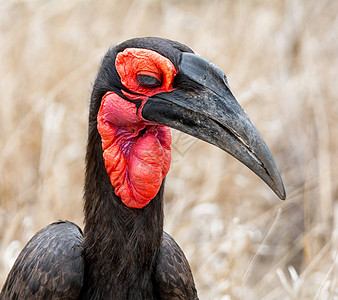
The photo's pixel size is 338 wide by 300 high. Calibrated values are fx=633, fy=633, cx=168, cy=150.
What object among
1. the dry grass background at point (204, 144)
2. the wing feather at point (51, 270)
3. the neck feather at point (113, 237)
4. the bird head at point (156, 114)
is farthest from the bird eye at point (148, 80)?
the dry grass background at point (204, 144)

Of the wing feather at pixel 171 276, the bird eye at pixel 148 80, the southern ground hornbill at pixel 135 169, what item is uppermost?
the bird eye at pixel 148 80

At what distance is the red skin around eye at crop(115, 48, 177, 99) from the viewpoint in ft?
6.64

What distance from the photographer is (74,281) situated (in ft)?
7.27

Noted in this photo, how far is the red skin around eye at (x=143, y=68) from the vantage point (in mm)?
2025

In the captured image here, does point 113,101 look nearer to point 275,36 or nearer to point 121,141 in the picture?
point 121,141

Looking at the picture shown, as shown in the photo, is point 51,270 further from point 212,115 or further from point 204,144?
point 204,144

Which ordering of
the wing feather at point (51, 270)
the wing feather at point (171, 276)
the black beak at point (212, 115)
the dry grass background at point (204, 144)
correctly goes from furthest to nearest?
the dry grass background at point (204, 144) < the wing feather at point (171, 276) < the wing feather at point (51, 270) < the black beak at point (212, 115)

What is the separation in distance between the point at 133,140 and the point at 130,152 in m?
0.04

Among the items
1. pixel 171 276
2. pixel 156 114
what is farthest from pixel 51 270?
pixel 156 114

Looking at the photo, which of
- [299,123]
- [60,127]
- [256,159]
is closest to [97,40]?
[60,127]

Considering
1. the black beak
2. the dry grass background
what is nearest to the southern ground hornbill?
Answer: the black beak

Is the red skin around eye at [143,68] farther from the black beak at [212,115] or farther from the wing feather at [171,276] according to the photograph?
the wing feather at [171,276]

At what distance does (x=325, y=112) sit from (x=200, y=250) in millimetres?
1581

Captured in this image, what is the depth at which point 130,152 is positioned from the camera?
220 centimetres
